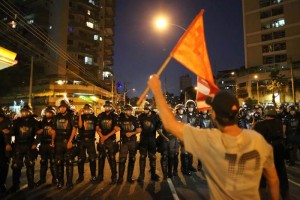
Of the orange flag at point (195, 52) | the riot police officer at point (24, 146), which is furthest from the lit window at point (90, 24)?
the orange flag at point (195, 52)

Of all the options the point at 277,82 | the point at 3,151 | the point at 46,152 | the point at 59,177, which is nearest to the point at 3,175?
the point at 3,151

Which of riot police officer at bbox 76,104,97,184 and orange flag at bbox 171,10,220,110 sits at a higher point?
orange flag at bbox 171,10,220,110

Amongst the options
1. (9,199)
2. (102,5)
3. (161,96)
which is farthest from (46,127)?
(102,5)

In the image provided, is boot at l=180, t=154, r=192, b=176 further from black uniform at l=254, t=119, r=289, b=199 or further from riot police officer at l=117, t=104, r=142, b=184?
black uniform at l=254, t=119, r=289, b=199

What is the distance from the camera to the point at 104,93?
55.1 metres

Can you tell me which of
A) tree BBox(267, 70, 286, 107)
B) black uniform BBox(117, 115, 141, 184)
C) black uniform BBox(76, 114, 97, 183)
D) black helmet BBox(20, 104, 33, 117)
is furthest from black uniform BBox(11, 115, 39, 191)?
tree BBox(267, 70, 286, 107)

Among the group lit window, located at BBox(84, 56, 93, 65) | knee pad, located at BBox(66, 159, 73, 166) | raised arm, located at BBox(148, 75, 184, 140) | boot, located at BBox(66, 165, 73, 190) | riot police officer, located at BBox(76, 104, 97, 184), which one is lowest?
boot, located at BBox(66, 165, 73, 190)

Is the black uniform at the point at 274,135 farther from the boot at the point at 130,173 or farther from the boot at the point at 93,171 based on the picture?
the boot at the point at 93,171

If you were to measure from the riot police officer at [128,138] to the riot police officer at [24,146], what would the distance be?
7.96 ft

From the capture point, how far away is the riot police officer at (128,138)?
26.6 feet

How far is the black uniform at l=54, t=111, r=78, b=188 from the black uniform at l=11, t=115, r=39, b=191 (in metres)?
0.63

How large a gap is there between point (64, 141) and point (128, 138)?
1.85 meters

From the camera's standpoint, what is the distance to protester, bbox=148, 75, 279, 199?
2.16m

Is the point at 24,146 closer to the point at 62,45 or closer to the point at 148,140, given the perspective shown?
the point at 148,140
